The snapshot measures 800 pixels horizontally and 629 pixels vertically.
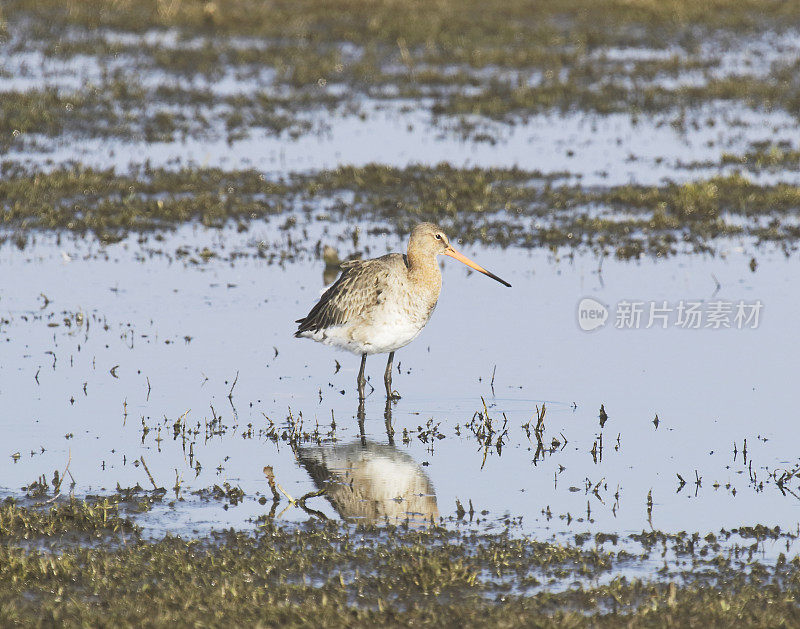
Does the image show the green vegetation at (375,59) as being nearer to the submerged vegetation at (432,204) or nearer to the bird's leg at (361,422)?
the submerged vegetation at (432,204)

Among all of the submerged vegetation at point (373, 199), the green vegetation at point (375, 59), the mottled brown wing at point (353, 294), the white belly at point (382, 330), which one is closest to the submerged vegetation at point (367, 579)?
the submerged vegetation at point (373, 199)

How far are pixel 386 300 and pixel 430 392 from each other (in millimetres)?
1079

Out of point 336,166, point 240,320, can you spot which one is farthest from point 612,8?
point 240,320

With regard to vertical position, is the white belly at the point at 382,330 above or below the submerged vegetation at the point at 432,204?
below

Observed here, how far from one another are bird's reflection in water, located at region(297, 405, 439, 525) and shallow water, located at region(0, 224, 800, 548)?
2 cm

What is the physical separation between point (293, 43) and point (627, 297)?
842 inches

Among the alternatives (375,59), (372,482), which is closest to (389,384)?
(372,482)

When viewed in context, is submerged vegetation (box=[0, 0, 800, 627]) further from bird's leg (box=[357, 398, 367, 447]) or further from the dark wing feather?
the dark wing feather

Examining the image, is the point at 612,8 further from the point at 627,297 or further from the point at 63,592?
the point at 63,592

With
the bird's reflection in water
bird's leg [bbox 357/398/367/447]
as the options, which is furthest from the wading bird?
the bird's reflection in water

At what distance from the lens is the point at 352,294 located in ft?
38.9

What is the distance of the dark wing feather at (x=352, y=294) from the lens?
1176cm

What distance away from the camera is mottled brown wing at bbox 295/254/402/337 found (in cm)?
1175

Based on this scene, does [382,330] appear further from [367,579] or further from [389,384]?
[367,579]
